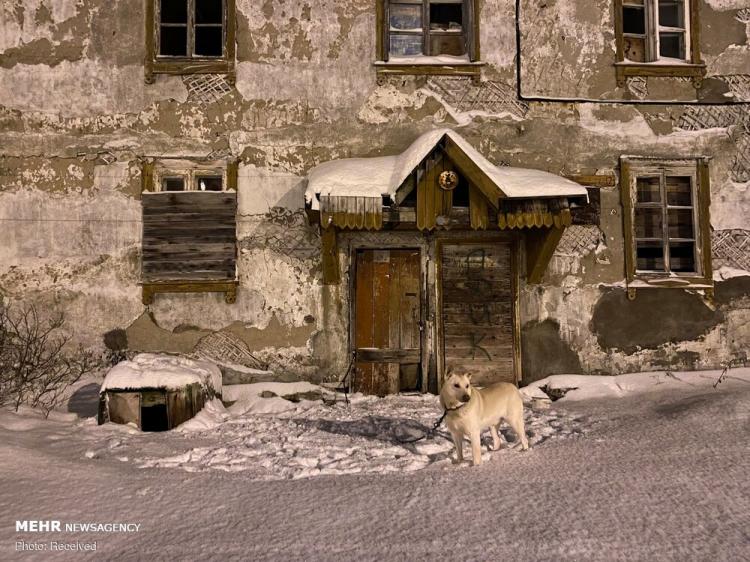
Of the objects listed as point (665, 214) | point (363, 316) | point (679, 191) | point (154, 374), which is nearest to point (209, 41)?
point (363, 316)

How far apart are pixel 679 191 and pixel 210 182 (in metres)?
7.22

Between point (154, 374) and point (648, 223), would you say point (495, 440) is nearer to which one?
point (154, 374)

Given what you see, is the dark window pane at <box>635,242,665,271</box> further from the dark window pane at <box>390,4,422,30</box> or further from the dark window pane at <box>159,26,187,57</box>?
the dark window pane at <box>159,26,187,57</box>

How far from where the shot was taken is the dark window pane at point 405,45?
7906 mm

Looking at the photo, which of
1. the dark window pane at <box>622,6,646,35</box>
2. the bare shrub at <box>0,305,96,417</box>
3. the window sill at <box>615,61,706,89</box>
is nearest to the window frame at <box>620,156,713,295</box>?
the window sill at <box>615,61,706,89</box>

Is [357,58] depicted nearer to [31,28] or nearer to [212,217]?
[212,217]

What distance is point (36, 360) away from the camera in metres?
6.97

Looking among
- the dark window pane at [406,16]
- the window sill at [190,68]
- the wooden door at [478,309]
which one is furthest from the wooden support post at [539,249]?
the window sill at [190,68]

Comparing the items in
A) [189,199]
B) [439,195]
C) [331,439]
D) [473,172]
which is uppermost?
[473,172]

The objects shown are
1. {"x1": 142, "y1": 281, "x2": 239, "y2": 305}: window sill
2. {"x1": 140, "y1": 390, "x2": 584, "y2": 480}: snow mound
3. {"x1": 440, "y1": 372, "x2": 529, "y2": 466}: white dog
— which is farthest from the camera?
{"x1": 142, "y1": 281, "x2": 239, "y2": 305}: window sill

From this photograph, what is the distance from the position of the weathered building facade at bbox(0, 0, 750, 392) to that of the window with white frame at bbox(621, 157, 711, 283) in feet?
0.11

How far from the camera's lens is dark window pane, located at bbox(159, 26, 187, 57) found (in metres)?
7.78

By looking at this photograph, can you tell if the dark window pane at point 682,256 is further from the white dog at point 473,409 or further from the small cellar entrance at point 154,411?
the small cellar entrance at point 154,411

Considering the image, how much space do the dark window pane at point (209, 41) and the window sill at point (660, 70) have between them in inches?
242
